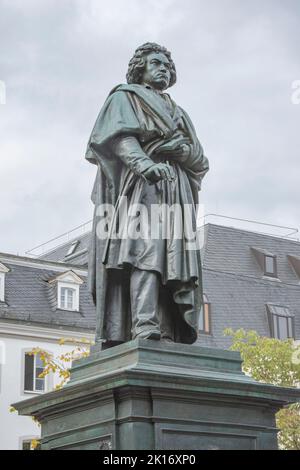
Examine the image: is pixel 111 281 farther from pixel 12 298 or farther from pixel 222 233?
pixel 222 233

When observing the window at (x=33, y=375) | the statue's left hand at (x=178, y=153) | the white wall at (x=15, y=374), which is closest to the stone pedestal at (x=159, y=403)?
the statue's left hand at (x=178, y=153)

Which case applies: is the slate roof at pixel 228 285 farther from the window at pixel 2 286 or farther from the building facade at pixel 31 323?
the window at pixel 2 286

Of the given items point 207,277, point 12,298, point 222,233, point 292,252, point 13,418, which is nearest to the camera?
point 13,418

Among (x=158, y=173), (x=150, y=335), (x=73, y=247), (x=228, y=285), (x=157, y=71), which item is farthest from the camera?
(x=73, y=247)

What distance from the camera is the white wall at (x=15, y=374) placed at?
3328cm

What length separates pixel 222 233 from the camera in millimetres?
47438

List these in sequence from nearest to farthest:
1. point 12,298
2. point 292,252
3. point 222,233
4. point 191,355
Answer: point 191,355
point 12,298
point 222,233
point 292,252

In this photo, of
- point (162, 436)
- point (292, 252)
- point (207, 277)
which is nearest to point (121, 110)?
point (162, 436)

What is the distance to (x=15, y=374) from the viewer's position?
33.8 m

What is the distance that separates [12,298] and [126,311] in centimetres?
2842

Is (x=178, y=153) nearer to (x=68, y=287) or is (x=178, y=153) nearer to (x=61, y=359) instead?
(x=61, y=359)

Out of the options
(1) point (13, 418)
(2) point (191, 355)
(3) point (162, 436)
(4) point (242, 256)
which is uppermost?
(4) point (242, 256)

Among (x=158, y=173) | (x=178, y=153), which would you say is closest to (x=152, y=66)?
(x=178, y=153)
